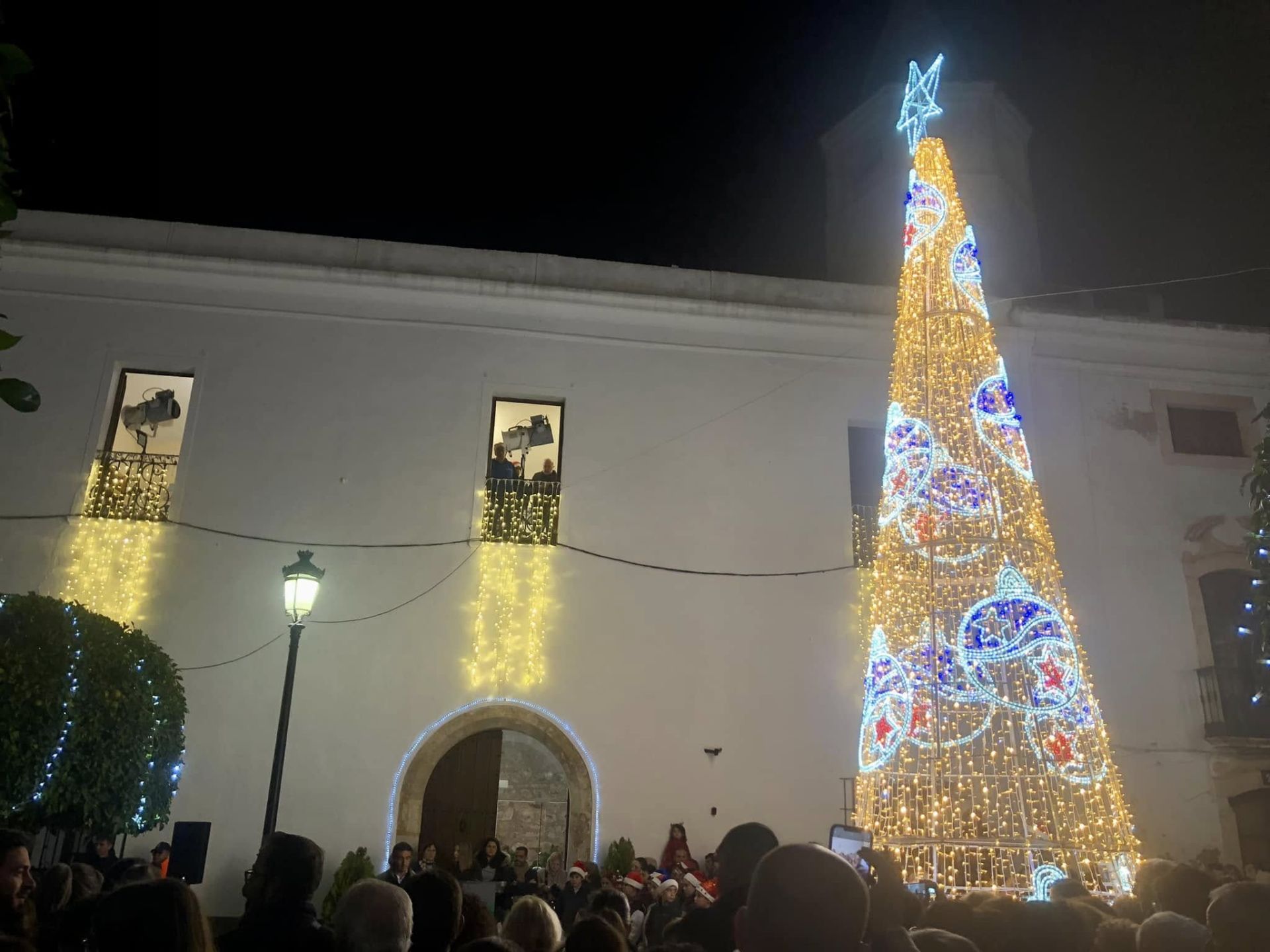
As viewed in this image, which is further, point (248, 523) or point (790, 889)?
point (248, 523)

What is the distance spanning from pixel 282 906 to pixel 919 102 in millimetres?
7362

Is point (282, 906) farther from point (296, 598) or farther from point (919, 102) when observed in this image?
point (919, 102)

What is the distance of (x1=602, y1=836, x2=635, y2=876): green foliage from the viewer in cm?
948

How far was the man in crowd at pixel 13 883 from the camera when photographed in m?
3.34

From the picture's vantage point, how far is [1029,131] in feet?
50.1

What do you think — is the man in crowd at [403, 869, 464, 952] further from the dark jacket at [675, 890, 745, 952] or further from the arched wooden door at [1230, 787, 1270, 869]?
the arched wooden door at [1230, 787, 1270, 869]

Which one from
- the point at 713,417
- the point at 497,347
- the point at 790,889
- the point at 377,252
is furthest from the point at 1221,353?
the point at 790,889

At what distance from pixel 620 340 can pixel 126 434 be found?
18.8 ft

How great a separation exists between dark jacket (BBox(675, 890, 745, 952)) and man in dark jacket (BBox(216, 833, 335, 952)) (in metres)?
1.08

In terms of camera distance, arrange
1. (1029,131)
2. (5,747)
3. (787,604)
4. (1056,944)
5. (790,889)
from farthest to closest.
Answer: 1. (1029,131)
2. (787,604)
3. (5,747)
4. (1056,944)
5. (790,889)

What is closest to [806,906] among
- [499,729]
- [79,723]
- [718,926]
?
[718,926]

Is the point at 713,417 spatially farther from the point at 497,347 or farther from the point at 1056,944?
the point at 1056,944

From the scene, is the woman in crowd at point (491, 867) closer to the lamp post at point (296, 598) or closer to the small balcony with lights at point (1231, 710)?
the lamp post at point (296, 598)

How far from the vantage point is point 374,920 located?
2.74m
